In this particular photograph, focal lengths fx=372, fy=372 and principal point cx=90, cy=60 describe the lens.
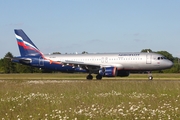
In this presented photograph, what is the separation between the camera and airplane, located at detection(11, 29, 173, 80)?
44500 mm

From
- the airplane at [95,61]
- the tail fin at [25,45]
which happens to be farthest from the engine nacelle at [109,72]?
the tail fin at [25,45]

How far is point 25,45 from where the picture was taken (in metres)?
52.4

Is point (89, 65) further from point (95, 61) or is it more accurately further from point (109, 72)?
point (109, 72)

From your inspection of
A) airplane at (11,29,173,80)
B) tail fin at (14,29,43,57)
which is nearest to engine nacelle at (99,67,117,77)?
airplane at (11,29,173,80)

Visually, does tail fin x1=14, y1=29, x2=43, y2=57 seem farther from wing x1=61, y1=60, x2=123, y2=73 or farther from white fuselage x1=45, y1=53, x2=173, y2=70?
wing x1=61, y1=60, x2=123, y2=73

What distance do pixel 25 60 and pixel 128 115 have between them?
41903 mm

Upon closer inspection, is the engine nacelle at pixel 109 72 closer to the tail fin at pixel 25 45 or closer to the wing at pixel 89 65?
the wing at pixel 89 65

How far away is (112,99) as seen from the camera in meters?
14.8

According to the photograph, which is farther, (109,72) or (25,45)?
(25,45)

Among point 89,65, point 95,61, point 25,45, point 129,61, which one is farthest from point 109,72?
point 25,45

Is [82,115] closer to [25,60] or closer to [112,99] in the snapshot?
[112,99]

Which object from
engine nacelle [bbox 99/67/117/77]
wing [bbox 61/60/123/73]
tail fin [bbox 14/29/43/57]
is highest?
tail fin [bbox 14/29/43/57]

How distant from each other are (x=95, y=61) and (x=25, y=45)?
36.8 ft

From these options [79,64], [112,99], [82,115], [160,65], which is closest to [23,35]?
[79,64]
